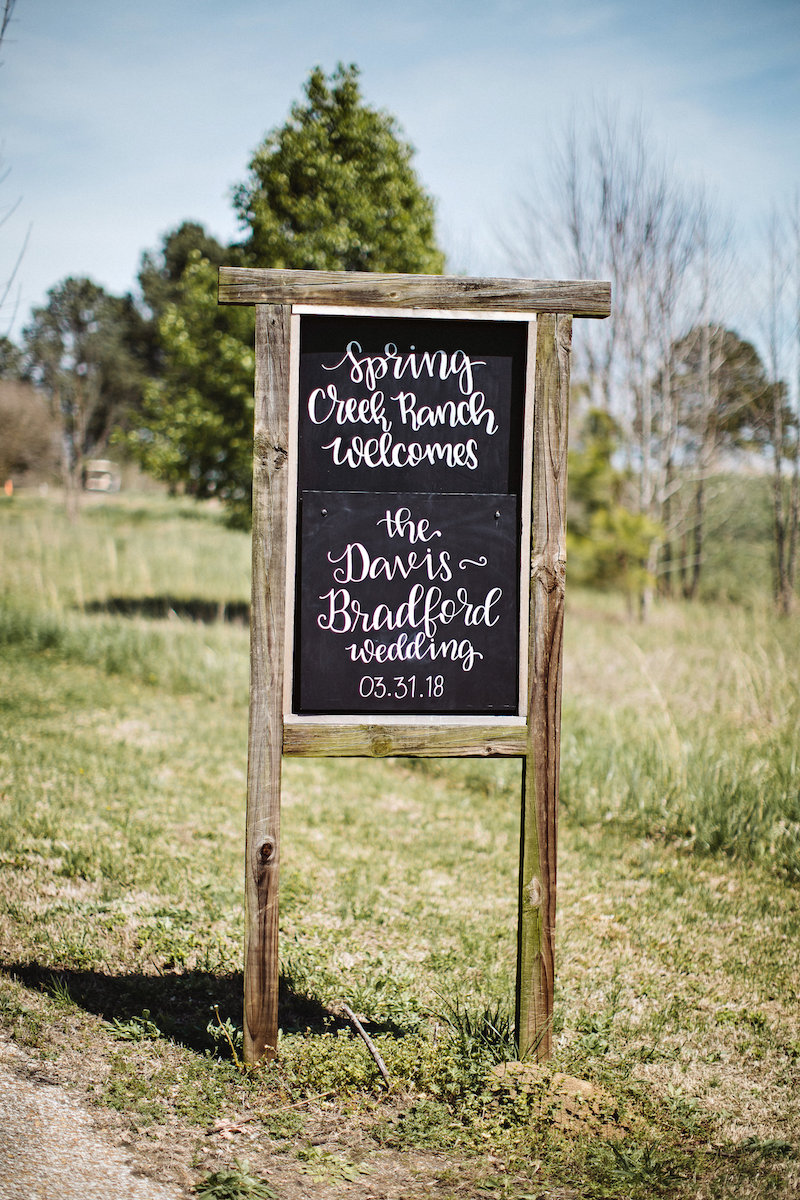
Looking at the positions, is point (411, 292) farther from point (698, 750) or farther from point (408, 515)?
point (698, 750)

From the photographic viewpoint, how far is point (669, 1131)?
2580mm

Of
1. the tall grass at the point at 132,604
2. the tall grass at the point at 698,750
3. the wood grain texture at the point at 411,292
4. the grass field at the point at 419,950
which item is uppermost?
the wood grain texture at the point at 411,292

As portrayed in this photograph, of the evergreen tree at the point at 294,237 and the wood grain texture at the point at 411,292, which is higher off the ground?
the evergreen tree at the point at 294,237

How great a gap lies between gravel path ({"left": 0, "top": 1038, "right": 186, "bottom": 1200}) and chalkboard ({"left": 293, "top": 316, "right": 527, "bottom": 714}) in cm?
128

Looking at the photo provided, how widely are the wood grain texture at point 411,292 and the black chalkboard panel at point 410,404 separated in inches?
2.7

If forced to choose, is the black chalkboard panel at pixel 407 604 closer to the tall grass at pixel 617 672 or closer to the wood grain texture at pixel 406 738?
the wood grain texture at pixel 406 738

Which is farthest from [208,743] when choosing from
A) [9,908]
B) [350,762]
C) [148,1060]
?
[148,1060]

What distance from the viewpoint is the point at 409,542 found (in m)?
2.78

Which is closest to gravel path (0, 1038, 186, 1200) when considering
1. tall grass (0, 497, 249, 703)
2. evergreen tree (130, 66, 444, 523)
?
tall grass (0, 497, 249, 703)

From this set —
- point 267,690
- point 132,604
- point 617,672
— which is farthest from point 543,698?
point 132,604

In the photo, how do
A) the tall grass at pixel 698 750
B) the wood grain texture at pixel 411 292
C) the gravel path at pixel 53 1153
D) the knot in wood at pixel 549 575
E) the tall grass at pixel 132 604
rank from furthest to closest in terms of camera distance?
the tall grass at pixel 132 604 → the tall grass at pixel 698 750 → the knot in wood at pixel 549 575 → the wood grain texture at pixel 411 292 → the gravel path at pixel 53 1153

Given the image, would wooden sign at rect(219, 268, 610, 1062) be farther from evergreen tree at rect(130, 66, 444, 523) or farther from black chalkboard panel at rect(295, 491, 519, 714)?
evergreen tree at rect(130, 66, 444, 523)

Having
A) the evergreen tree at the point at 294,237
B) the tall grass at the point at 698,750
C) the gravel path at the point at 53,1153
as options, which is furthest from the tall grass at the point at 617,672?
the gravel path at the point at 53,1153

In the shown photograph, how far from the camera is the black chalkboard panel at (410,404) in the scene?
272 cm
